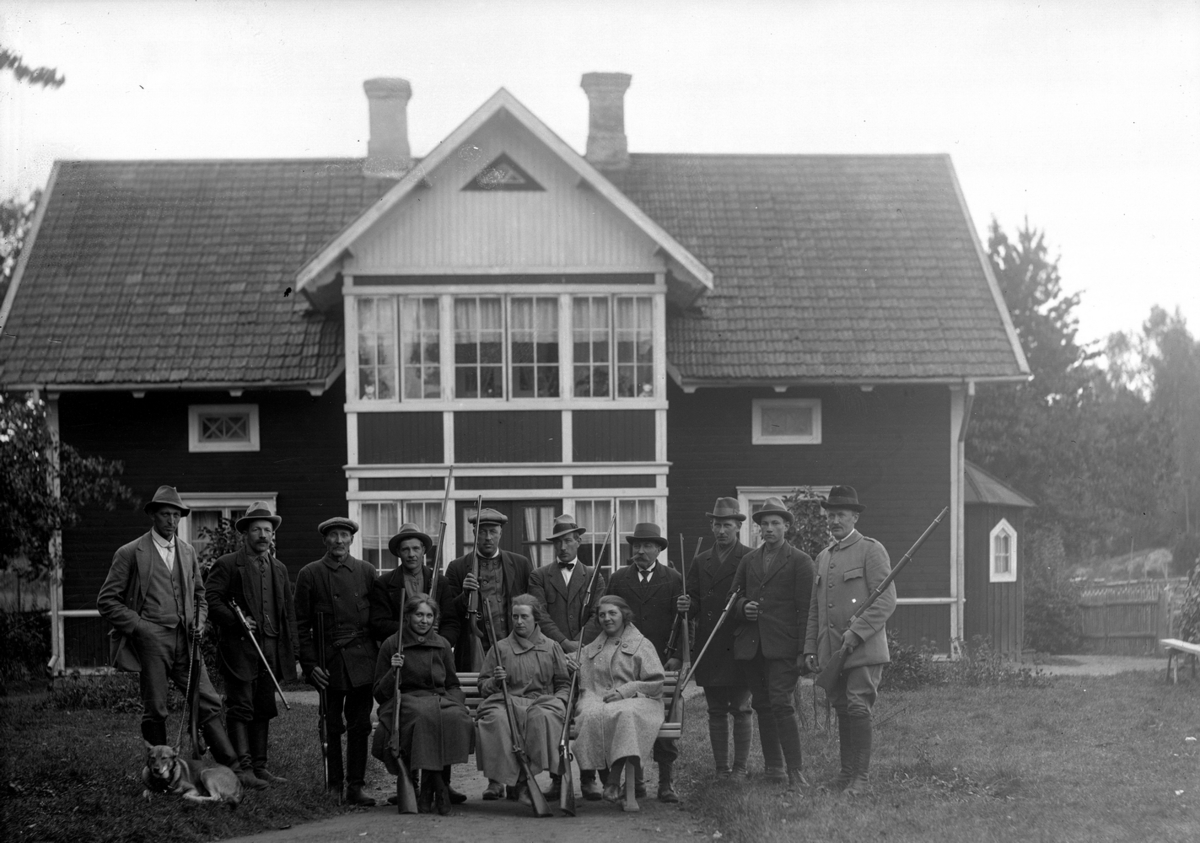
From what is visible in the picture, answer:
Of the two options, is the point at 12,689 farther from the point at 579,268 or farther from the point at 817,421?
the point at 817,421

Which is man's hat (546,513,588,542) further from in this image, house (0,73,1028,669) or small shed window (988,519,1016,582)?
small shed window (988,519,1016,582)

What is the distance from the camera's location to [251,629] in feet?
A: 32.0

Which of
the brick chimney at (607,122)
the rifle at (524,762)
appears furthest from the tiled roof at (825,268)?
the rifle at (524,762)

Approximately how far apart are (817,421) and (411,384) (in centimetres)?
537

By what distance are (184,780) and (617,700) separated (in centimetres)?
285

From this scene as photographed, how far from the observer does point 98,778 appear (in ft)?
31.4

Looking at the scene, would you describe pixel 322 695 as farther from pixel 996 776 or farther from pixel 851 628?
pixel 996 776

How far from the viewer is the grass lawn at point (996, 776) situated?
8.06 metres

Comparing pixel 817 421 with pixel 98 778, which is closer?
pixel 98 778

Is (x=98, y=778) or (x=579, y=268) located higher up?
(x=579, y=268)

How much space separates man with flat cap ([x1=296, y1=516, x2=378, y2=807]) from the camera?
960cm

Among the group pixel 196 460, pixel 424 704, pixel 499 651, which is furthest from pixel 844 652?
pixel 196 460

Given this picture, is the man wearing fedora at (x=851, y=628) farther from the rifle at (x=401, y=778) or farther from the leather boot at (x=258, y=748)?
the leather boot at (x=258, y=748)

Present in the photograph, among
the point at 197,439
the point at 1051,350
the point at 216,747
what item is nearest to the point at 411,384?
the point at 197,439
